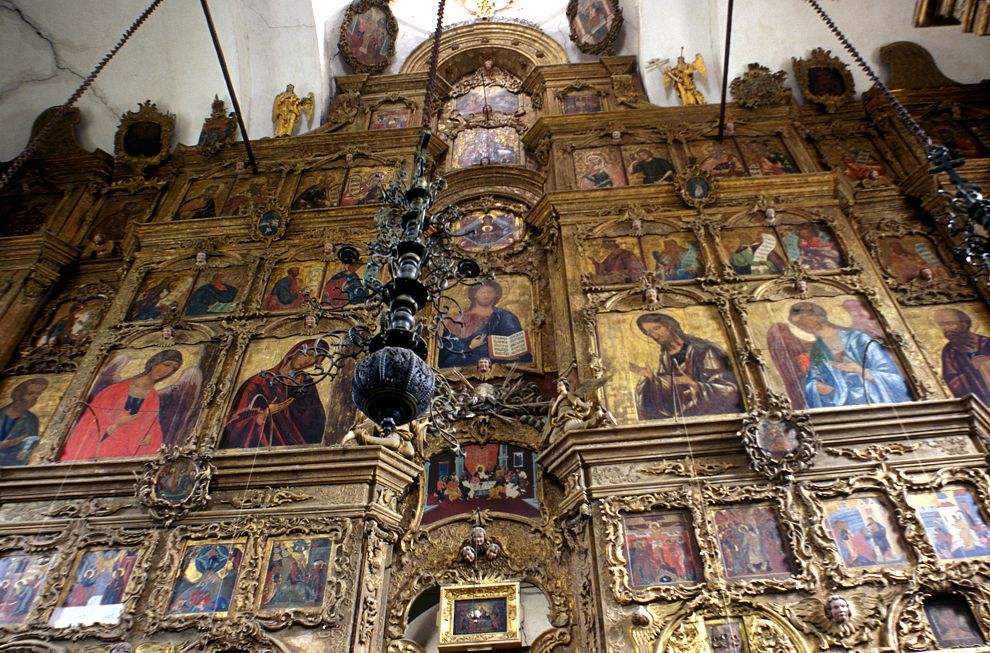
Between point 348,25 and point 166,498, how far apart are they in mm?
10993

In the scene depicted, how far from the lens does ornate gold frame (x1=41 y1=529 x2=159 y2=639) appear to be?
6.39 meters

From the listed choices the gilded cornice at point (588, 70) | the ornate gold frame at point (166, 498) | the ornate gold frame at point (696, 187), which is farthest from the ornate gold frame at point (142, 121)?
the ornate gold frame at point (696, 187)

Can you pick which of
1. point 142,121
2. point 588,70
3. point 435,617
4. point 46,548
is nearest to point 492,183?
point 588,70

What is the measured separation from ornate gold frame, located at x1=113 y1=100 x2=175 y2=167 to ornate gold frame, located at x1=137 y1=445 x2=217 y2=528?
6976 mm

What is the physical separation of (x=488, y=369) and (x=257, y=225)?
4.48 metres

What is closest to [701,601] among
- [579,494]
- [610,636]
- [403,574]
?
[610,636]

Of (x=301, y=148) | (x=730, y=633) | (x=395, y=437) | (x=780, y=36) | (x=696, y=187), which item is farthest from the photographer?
(x=780, y=36)

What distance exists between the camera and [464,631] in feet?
22.0

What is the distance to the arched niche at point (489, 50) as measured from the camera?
14.3m

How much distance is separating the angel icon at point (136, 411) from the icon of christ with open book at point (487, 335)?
3.33 metres

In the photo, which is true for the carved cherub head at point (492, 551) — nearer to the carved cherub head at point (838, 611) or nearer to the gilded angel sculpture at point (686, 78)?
the carved cherub head at point (838, 611)

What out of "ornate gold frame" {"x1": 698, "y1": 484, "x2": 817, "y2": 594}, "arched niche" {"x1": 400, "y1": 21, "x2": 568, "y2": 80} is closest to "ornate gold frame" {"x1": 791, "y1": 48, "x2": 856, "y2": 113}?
"arched niche" {"x1": 400, "y1": 21, "x2": 568, "y2": 80}

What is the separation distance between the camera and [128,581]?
22.1 ft

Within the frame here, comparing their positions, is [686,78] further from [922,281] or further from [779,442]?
[779,442]
